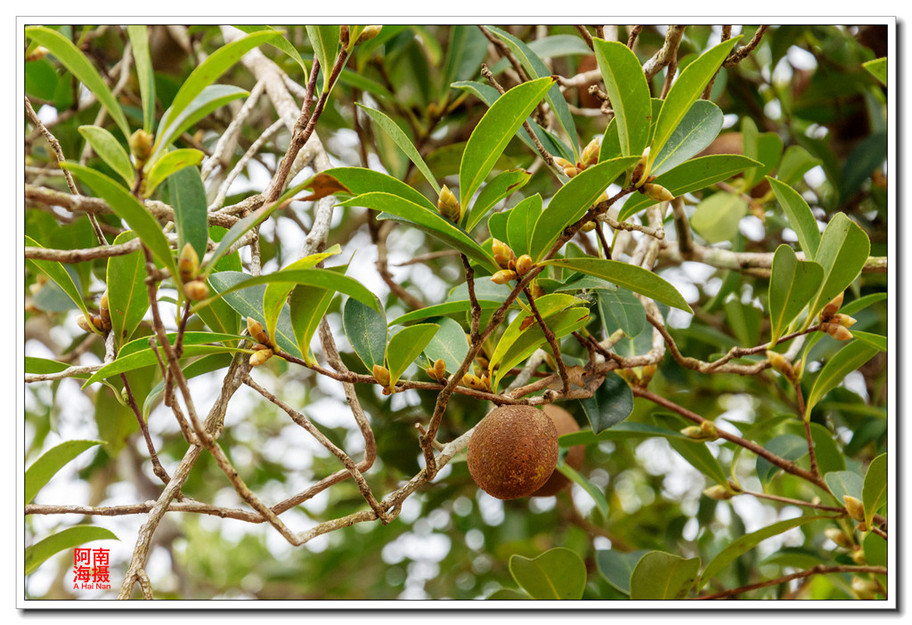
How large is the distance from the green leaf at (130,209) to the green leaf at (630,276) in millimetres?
339

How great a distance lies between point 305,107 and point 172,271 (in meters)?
0.24

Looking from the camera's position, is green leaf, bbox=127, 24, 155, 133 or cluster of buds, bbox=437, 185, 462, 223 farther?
cluster of buds, bbox=437, 185, 462, 223

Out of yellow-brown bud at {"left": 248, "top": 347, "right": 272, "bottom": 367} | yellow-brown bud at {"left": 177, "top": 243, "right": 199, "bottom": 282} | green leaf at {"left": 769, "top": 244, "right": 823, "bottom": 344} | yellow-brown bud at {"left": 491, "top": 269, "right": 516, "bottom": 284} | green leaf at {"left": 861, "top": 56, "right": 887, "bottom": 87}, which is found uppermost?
green leaf at {"left": 861, "top": 56, "right": 887, "bottom": 87}

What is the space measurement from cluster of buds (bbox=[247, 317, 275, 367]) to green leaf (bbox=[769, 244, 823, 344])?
594 mm

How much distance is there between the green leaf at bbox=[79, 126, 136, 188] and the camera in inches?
22.4

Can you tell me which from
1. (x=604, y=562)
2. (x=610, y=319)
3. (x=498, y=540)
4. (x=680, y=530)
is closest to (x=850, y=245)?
(x=610, y=319)

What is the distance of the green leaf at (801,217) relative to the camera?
0.95 m

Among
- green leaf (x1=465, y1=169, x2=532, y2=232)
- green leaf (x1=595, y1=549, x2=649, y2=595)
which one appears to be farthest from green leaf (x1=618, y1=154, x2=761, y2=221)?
green leaf (x1=595, y1=549, x2=649, y2=595)

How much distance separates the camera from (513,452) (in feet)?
2.55

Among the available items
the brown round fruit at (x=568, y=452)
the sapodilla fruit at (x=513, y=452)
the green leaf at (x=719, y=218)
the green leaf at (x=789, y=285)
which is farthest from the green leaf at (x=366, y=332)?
the green leaf at (x=719, y=218)

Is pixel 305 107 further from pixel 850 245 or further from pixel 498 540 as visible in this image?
pixel 498 540

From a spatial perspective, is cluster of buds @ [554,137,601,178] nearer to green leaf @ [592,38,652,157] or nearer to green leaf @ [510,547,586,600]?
green leaf @ [592,38,652,157]

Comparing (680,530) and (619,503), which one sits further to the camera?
(619,503)
